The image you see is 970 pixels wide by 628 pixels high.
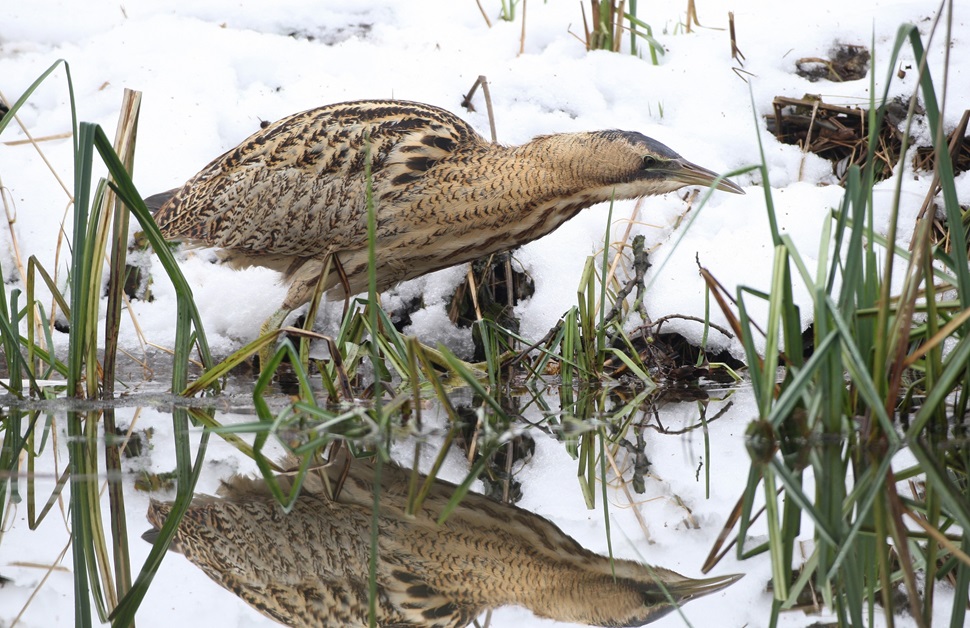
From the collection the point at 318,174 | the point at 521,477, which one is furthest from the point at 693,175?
the point at 521,477

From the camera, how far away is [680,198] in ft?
14.2

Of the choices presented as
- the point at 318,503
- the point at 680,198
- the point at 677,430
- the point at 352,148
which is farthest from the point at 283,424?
the point at 680,198

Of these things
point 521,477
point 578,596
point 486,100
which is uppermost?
point 486,100

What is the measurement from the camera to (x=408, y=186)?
12.4ft

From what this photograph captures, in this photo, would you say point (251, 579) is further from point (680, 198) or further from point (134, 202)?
point (680, 198)

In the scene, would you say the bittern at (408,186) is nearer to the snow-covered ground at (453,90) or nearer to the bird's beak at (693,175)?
the bird's beak at (693,175)

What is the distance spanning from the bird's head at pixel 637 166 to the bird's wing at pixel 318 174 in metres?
0.48

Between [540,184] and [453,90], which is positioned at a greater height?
[453,90]

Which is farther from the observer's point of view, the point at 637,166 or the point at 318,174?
the point at 318,174

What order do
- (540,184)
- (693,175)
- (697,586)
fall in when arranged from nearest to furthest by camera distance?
1. (697,586)
2. (693,175)
3. (540,184)

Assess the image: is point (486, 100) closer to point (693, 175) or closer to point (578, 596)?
point (693, 175)

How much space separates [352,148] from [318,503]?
200 cm

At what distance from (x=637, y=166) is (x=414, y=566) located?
7.29 ft

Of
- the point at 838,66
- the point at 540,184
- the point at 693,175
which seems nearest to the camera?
the point at 693,175
